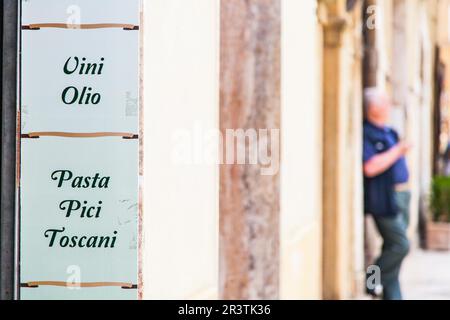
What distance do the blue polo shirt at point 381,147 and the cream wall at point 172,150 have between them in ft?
8.21

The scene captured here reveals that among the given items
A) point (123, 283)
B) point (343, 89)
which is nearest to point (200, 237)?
point (123, 283)

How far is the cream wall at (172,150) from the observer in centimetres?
337

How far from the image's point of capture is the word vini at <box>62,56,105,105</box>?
2.79m

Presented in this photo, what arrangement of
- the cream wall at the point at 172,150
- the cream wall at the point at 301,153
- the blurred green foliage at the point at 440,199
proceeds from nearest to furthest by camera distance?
the cream wall at the point at 172,150, the cream wall at the point at 301,153, the blurred green foliage at the point at 440,199

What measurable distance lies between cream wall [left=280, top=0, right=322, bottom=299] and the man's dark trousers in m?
0.49

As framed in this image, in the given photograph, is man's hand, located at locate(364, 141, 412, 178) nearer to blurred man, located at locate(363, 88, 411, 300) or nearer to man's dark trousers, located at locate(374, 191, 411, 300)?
blurred man, located at locate(363, 88, 411, 300)

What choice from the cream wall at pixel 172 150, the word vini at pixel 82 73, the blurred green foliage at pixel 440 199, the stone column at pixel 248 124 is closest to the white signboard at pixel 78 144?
the word vini at pixel 82 73

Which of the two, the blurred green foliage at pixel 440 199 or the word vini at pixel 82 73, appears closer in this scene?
the word vini at pixel 82 73

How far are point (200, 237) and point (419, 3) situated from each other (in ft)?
33.4

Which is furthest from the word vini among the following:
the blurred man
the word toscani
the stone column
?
the blurred man

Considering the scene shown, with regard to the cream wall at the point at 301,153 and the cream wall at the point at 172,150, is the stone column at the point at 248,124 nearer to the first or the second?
the cream wall at the point at 172,150
